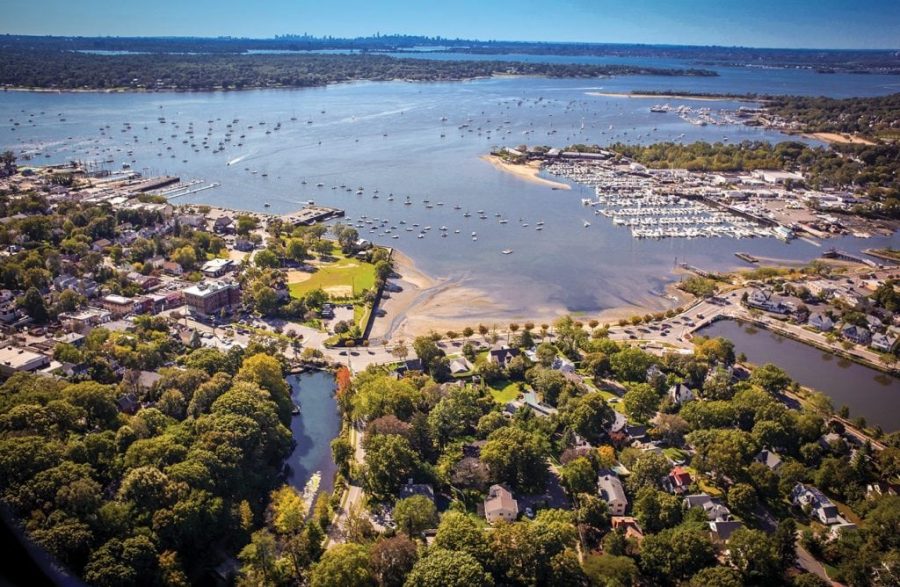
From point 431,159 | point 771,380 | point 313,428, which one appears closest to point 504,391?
point 313,428

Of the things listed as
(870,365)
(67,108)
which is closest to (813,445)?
(870,365)

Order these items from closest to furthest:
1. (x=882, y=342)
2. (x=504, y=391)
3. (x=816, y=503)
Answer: (x=816, y=503) < (x=504, y=391) < (x=882, y=342)

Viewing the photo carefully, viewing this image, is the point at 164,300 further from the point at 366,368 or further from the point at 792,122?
the point at 792,122

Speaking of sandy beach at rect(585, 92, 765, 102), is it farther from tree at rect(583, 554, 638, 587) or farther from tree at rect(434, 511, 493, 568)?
tree at rect(434, 511, 493, 568)

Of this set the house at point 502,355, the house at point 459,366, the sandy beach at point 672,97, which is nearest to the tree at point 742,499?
the house at point 502,355

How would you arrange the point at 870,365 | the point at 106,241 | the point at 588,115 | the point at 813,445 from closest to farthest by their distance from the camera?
the point at 813,445
the point at 870,365
the point at 106,241
the point at 588,115

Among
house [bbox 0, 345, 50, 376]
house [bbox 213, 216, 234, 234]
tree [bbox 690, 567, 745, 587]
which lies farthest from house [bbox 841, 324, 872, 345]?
house [bbox 213, 216, 234, 234]

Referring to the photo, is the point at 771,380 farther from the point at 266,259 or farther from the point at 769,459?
→ the point at 266,259
